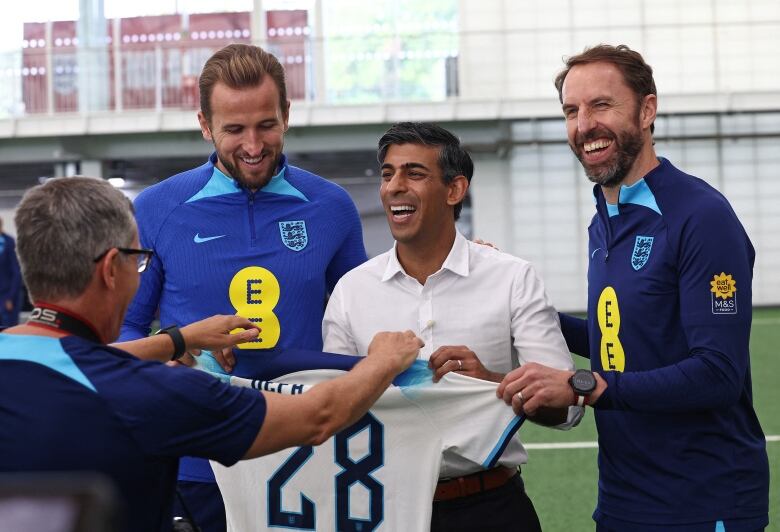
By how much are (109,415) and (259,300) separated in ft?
3.84

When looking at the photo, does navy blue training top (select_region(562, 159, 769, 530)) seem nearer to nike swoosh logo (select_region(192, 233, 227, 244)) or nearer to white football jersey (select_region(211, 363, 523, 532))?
white football jersey (select_region(211, 363, 523, 532))

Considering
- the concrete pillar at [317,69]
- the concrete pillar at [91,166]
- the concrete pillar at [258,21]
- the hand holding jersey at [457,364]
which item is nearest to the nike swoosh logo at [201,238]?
the hand holding jersey at [457,364]

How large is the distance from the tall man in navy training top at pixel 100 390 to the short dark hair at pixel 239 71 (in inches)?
38.9

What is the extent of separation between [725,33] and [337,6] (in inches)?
275

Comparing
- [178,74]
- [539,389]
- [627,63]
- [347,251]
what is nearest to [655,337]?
[539,389]

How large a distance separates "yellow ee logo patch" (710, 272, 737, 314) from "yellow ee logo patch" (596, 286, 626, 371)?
26cm

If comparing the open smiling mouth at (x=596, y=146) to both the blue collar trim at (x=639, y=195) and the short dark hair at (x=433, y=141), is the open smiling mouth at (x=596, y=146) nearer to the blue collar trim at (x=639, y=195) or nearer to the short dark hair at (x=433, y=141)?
the blue collar trim at (x=639, y=195)

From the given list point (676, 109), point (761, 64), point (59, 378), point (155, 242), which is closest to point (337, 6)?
point (676, 109)

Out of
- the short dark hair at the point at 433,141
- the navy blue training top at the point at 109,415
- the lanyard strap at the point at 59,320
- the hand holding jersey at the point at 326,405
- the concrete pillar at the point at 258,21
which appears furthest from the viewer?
the concrete pillar at the point at 258,21

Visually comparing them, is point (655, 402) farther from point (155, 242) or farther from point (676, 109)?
point (676, 109)

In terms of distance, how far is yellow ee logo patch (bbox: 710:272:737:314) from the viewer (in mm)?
2438

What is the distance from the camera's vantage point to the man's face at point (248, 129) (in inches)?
118

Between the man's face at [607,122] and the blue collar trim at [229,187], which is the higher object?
the man's face at [607,122]

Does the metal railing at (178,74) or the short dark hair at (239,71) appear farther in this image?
the metal railing at (178,74)
